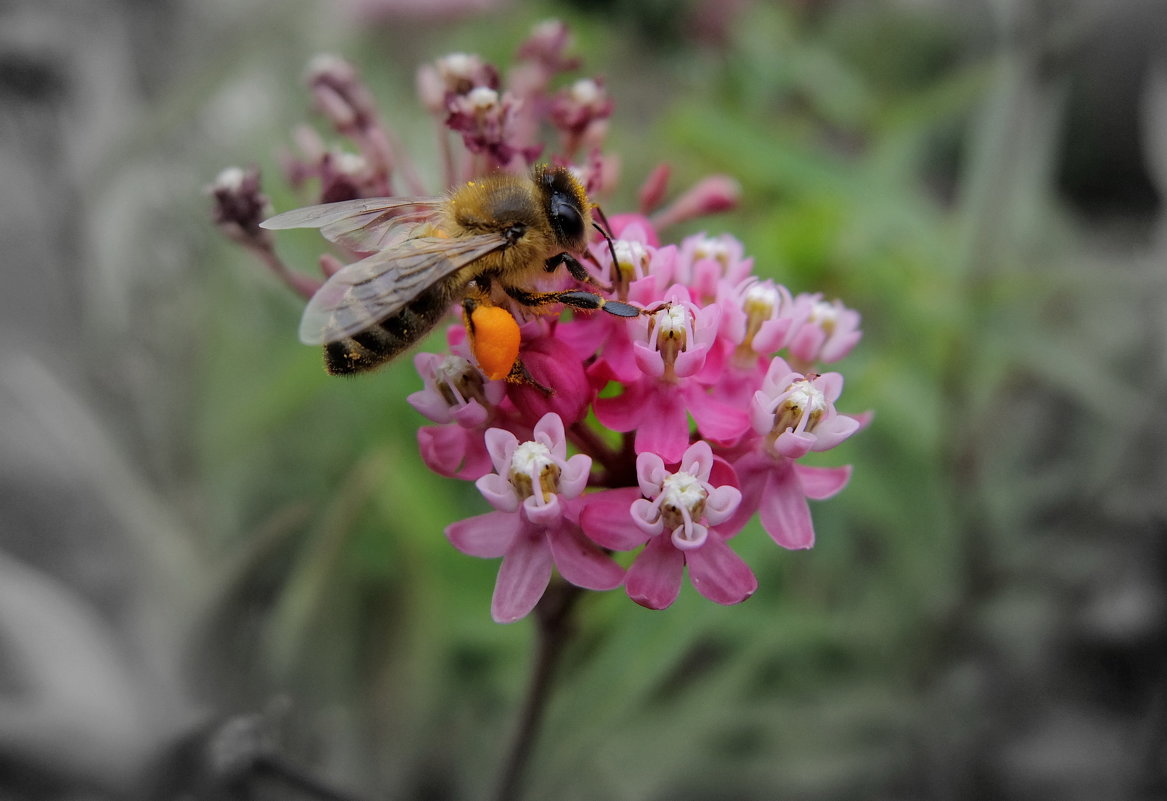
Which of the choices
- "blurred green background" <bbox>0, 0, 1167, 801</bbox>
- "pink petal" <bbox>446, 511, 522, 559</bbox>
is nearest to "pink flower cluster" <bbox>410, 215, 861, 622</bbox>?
"pink petal" <bbox>446, 511, 522, 559</bbox>

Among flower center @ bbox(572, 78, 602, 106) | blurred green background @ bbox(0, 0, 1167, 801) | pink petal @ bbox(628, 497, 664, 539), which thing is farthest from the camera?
blurred green background @ bbox(0, 0, 1167, 801)

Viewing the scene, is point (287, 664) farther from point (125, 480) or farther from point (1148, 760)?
point (1148, 760)

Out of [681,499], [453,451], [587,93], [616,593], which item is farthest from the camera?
[616,593]

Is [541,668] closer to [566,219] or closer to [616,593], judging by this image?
[616,593]

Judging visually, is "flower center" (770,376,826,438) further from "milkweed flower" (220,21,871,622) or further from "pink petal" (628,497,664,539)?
"pink petal" (628,497,664,539)

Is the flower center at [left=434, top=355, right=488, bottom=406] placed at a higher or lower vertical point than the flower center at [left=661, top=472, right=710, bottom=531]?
higher

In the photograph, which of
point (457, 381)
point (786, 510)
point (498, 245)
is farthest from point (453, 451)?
point (786, 510)

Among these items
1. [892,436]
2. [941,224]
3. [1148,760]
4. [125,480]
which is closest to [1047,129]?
[941,224]
